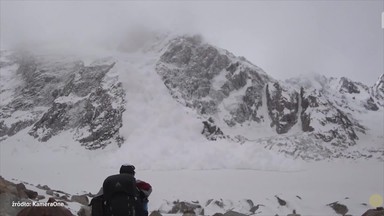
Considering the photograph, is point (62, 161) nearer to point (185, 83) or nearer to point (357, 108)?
point (185, 83)

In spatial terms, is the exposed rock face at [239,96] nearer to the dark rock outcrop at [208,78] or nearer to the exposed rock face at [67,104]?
the dark rock outcrop at [208,78]

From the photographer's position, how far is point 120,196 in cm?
552

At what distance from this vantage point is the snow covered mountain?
9712cm

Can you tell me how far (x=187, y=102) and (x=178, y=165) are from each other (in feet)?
81.0

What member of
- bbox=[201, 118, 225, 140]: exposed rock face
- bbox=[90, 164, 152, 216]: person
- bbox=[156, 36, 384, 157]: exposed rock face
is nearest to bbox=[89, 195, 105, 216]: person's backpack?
bbox=[90, 164, 152, 216]: person

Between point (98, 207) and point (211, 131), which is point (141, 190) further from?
point (211, 131)

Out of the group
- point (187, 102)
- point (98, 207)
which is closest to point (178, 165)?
point (187, 102)

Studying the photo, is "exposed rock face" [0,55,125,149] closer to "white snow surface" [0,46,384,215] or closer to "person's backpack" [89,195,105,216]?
"white snow surface" [0,46,384,215]

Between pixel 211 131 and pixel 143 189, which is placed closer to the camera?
pixel 143 189

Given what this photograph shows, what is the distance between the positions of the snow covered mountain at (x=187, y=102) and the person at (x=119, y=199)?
84256 millimetres

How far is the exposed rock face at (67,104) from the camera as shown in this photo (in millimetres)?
94250

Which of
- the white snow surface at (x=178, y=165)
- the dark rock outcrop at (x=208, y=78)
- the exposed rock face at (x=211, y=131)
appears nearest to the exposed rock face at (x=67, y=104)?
the white snow surface at (x=178, y=165)

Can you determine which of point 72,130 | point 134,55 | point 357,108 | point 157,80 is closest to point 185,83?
point 157,80

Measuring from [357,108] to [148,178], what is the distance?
354ft
